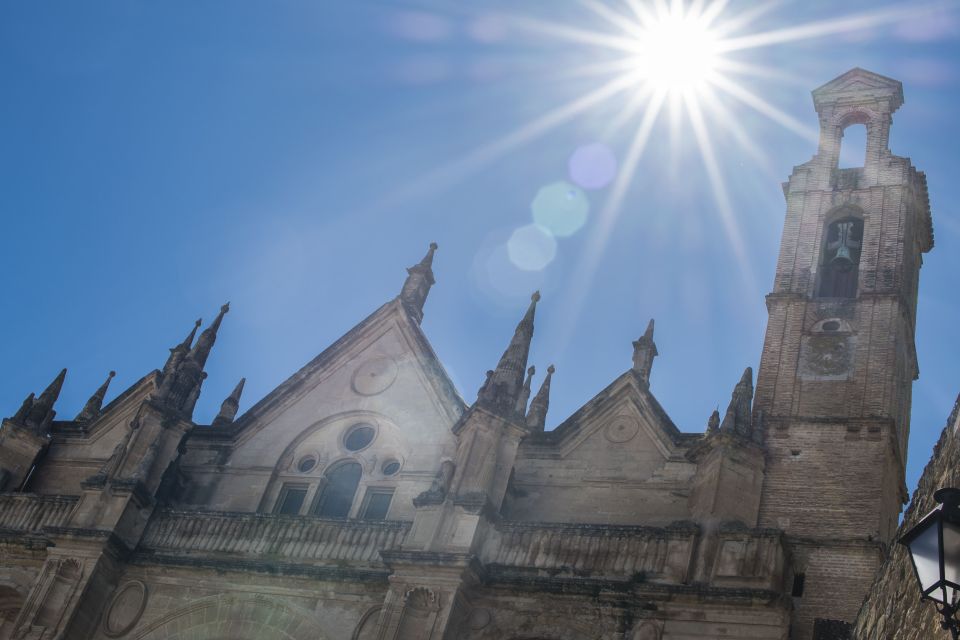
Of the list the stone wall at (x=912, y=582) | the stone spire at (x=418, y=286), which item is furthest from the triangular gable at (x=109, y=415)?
the stone wall at (x=912, y=582)

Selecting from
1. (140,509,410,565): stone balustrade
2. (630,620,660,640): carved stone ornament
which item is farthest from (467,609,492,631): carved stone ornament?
(630,620,660,640): carved stone ornament

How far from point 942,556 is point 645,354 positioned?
21.0m

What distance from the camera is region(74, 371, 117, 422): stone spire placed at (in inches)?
1286

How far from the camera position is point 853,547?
22297 millimetres

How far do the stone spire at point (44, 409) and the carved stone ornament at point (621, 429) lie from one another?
15360 mm

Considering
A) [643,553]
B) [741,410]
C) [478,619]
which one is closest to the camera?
[643,553]

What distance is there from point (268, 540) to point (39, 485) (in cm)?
911

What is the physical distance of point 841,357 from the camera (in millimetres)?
26156

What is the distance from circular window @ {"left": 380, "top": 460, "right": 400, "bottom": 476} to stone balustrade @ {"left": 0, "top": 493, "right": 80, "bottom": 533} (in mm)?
7162

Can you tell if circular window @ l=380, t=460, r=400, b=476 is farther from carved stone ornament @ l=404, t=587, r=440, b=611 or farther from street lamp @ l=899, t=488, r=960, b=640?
street lamp @ l=899, t=488, r=960, b=640

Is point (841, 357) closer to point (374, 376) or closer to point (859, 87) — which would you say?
point (859, 87)

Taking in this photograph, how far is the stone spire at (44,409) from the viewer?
3138 cm

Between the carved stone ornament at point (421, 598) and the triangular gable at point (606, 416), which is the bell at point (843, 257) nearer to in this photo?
the triangular gable at point (606, 416)

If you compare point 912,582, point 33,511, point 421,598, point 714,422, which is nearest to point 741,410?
point 714,422
